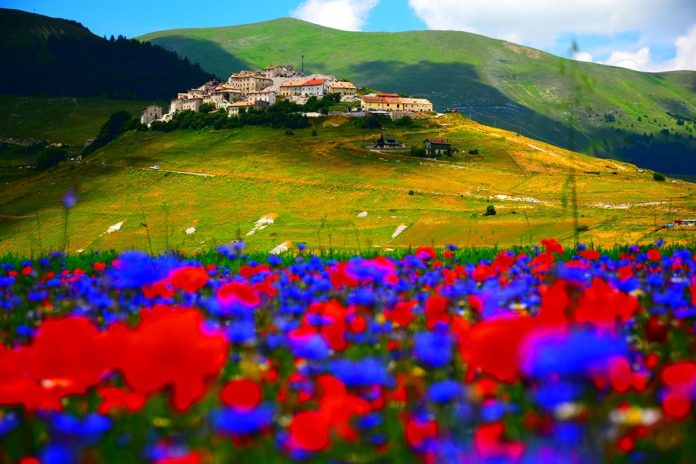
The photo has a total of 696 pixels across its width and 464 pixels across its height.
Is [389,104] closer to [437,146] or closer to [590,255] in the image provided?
[437,146]

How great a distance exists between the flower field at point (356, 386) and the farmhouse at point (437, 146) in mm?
137732

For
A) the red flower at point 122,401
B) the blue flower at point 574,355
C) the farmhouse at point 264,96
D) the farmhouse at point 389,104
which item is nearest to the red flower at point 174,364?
the red flower at point 122,401

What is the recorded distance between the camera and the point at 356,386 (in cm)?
318

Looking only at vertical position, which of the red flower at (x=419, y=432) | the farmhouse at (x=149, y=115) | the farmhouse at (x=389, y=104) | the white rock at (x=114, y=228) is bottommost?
the white rock at (x=114, y=228)

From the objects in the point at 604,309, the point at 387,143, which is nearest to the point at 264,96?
the point at 387,143

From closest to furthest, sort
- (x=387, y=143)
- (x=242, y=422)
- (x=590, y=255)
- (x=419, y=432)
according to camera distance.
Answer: (x=242, y=422) < (x=419, y=432) < (x=590, y=255) < (x=387, y=143)

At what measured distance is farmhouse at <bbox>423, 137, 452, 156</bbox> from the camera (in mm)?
141750

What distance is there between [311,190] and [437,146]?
38.6 m

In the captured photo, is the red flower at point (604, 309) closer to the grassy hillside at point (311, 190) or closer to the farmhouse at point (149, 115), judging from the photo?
the grassy hillside at point (311, 190)

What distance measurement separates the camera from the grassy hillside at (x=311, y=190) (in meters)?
83.8

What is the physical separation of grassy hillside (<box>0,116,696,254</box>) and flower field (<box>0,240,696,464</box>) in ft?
165

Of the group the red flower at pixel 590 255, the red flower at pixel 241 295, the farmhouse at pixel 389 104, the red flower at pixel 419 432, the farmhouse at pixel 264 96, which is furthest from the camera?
the farmhouse at pixel 264 96

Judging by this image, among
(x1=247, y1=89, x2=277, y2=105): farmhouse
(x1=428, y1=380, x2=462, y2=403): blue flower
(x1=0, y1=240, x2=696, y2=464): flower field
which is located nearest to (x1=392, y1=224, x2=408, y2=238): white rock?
(x1=0, y1=240, x2=696, y2=464): flower field

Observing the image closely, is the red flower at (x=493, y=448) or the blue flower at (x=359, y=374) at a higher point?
the blue flower at (x=359, y=374)
